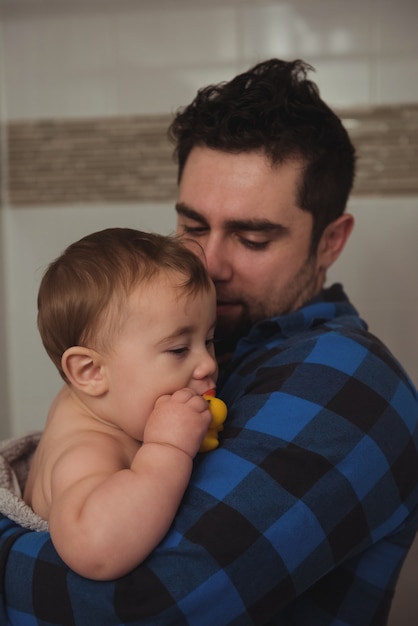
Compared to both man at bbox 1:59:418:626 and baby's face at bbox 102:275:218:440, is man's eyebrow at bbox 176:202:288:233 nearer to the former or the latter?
man at bbox 1:59:418:626

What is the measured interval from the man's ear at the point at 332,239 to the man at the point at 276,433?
0.05 feet

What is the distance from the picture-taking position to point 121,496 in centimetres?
89

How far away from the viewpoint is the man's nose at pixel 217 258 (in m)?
1.46

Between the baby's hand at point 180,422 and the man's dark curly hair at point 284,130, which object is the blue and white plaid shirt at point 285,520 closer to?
the baby's hand at point 180,422

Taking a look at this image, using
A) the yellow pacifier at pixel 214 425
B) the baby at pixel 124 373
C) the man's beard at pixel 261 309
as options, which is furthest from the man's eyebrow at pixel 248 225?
the yellow pacifier at pixel 214 425

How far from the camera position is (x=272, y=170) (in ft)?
4.75

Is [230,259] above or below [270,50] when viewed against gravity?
below

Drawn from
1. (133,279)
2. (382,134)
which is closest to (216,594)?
(133,279)

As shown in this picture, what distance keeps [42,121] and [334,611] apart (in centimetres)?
182

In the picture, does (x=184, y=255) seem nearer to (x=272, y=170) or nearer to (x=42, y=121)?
(x=272, y=170)

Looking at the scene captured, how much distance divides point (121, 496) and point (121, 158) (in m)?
1.72

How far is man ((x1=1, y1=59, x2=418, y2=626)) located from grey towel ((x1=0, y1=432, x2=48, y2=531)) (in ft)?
0.08

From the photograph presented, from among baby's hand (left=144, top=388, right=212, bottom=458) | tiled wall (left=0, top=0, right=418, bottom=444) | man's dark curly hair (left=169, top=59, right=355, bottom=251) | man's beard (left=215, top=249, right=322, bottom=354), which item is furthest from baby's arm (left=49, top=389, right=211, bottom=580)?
tiled wall (left=0, top=0, right=418, bottom=444)

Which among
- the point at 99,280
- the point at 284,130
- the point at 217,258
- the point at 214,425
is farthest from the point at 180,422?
the point at 284,130
